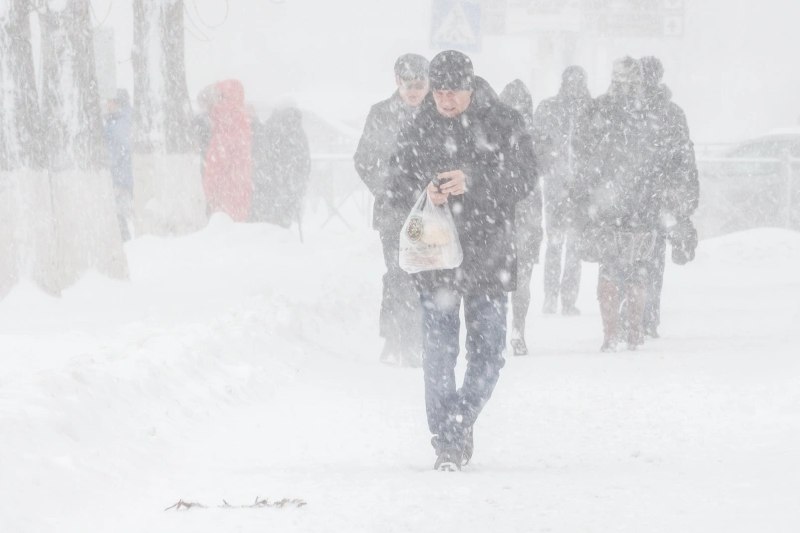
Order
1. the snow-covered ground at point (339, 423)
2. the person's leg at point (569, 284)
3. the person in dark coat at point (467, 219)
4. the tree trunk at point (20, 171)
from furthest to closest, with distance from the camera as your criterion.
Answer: the person's leg at point (569, 284)
the tree trunk at point (20, 171)
the person in dark coat at point (467, 219)
the snow-covered ground at point (339, 423)

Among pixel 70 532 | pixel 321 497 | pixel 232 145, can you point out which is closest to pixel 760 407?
pixel 321 497

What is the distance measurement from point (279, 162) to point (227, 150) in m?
1.12

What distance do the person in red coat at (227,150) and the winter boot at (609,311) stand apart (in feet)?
25.1

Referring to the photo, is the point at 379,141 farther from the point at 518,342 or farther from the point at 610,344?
the point at 610,344

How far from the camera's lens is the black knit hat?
555 cm

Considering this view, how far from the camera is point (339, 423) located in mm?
6949

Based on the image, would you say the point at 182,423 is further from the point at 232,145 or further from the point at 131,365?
the point at 232,145

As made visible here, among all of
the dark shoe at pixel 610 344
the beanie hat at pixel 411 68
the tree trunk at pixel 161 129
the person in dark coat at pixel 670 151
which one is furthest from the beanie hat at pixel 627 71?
the tree trunk at pixel 161 129

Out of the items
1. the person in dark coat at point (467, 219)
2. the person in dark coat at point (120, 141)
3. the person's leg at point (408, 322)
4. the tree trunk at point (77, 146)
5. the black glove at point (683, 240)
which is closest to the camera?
the person in dark coat at point (467, 219)

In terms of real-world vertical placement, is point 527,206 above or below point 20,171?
below

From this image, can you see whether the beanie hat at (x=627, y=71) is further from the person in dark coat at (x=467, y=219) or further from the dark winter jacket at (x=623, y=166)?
the person in dark coat at (x=467, y=219)

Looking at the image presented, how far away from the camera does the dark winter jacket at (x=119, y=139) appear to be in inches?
627

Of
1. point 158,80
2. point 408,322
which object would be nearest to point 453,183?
point 408,322

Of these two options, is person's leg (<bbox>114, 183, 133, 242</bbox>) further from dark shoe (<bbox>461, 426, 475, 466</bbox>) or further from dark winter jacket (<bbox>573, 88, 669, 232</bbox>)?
dark shoe (<bbox>461, 426, 475, 466</bbox>)
